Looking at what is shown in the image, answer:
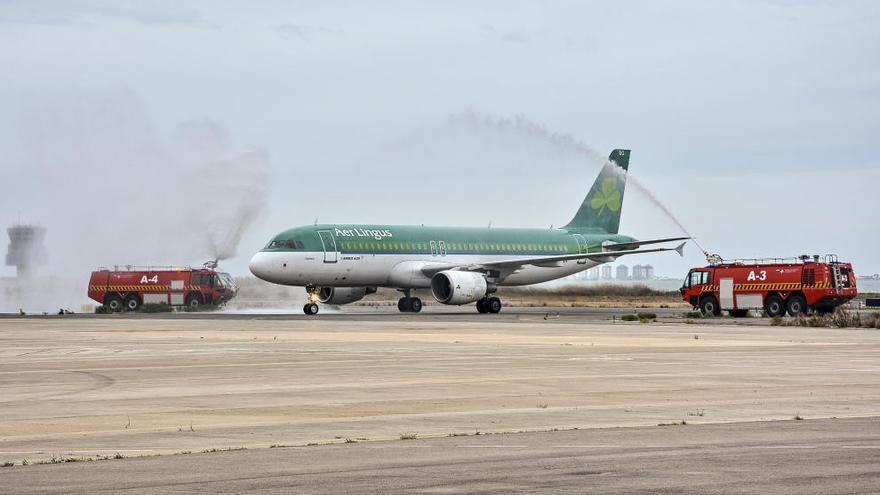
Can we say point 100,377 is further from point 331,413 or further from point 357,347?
point 357,347

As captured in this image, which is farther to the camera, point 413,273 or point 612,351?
point 413,273

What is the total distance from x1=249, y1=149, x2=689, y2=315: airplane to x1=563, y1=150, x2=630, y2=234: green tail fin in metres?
0.06

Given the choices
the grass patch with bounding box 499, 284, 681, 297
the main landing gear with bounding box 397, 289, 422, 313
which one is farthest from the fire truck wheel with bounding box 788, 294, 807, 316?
the grass patch with bounding box 499, 284, 681, 297

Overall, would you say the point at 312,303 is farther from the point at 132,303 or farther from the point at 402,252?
the point at 132,303

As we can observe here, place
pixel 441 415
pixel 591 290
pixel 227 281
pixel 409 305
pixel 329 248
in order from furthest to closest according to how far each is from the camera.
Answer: pixel 591 290 < pixel 227 281 < pixel 409 305 < pixel 329 248 < pixel 441 415

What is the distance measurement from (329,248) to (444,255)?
8106 millimetres

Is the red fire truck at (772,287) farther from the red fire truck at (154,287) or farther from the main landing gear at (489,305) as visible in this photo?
the red fire truck at (154,287)

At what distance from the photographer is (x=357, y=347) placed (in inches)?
1428

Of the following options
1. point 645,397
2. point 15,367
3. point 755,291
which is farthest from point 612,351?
point 755,291

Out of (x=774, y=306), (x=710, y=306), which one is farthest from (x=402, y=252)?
(x=774, y=306)

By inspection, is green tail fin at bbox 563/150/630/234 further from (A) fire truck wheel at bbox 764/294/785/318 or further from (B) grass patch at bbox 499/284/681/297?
(A) fire truck wheel at bbox 764/294/785/318

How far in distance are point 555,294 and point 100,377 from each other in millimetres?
64654

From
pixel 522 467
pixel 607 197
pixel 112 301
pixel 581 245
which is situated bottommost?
pixel 522 467

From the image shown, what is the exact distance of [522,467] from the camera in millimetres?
13375
